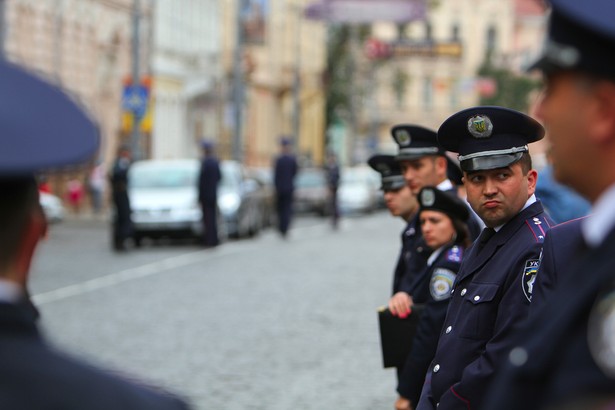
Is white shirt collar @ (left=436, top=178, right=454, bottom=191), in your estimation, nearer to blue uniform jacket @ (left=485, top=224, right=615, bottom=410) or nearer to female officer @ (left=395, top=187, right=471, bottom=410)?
female officer @ (left=395, top=187, right=471, bottom=410)

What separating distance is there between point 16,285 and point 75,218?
138 ft

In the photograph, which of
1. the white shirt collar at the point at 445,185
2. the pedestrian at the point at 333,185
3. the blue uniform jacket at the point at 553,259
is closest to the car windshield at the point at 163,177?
the pedestrian at the point at 333,185

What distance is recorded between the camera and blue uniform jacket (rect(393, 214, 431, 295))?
684 cm

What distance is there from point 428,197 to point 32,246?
446 cm

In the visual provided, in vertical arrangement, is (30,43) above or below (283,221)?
above

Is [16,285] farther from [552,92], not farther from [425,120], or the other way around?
[425,120]

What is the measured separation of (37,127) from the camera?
7.43ft

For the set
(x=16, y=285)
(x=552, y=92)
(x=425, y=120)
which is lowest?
(x=425, y=120)

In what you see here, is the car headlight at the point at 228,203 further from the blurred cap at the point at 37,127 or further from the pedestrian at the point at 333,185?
the blurred cap at the point at 37,127

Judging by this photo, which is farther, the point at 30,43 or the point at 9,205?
the point at 30,43

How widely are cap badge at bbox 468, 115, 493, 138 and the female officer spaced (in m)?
1.37

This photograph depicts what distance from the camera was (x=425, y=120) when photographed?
431 ft

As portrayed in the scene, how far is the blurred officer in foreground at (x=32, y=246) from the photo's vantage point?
7.03 ft

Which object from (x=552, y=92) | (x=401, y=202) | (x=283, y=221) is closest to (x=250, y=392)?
(x=401, y=202)
